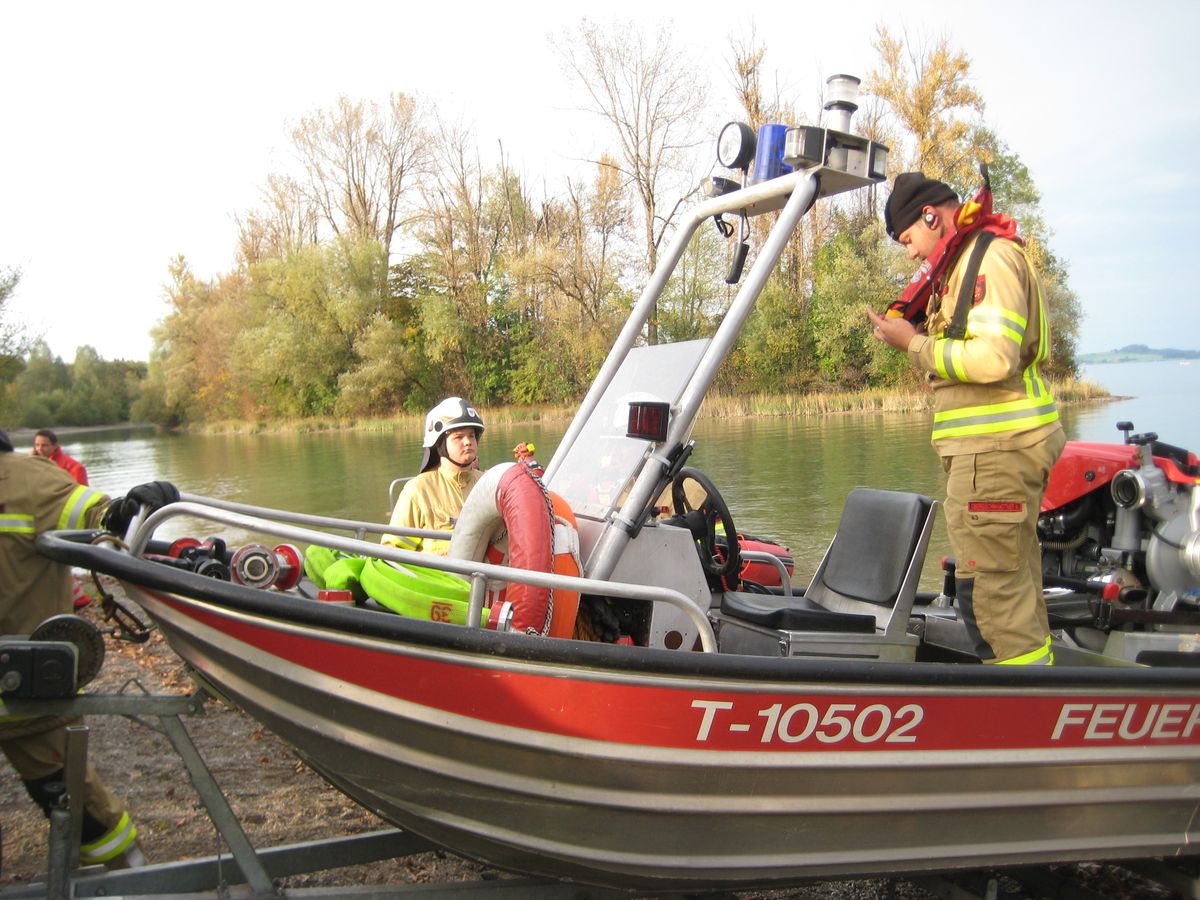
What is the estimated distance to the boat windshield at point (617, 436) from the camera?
3.09 metres

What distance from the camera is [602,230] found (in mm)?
26578

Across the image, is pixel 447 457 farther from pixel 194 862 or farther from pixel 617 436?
pixel 194 862

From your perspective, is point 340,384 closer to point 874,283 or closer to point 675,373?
point 874,283

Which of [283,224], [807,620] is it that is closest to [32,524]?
[807,620]

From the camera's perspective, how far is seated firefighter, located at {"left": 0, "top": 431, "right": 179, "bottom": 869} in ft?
10.1

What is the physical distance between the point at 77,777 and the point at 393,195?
39651 mm

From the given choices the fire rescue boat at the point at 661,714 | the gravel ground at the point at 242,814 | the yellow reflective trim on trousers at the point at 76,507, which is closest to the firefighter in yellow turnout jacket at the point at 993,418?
the fire rescue boat at the point at 661,714

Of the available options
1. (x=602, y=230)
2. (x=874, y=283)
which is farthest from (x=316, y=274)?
(x=874, y=283)

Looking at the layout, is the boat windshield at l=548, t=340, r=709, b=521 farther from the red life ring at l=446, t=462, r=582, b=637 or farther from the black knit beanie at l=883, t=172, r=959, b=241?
the black knit beanie at l=883, t=172, r=959, b=241

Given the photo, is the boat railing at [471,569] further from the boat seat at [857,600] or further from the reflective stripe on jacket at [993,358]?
the reflective stripe on jacket at [993,358]

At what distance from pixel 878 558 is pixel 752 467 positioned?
37.6ft

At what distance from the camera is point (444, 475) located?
508cm

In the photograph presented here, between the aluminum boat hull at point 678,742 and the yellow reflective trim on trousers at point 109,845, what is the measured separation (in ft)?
3.02

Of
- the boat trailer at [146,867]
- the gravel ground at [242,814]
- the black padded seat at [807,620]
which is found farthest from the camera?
the gravel ground at [242,814]
